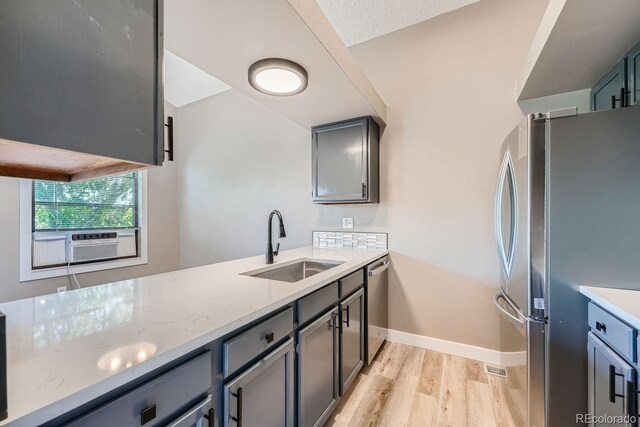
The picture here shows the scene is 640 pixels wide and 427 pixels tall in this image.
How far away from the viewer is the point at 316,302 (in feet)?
4.56

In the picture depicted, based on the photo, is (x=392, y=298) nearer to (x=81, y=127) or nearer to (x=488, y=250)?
(x=488, y=250)

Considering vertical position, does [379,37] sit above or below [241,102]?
above

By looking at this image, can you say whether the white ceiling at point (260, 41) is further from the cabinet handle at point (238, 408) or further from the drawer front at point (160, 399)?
the cabinet handle at point (238, 408)

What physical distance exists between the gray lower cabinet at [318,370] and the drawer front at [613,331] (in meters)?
1.21

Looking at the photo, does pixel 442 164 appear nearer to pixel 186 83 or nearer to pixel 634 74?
pixel 634 74

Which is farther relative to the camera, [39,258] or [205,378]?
[39,258]

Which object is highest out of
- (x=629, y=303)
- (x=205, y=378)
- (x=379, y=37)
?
(x=379, y=37)

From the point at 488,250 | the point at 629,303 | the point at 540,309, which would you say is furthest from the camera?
the point at 488,250

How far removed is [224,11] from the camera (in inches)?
47.6

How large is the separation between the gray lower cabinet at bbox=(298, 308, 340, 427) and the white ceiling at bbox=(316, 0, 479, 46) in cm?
253

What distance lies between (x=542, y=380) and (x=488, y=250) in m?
1.09

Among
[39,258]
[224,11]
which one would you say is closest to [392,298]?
[224,11]

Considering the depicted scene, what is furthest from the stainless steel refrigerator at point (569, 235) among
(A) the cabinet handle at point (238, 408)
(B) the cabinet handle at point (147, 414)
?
(B) the cabinet handle at point (147, 414)

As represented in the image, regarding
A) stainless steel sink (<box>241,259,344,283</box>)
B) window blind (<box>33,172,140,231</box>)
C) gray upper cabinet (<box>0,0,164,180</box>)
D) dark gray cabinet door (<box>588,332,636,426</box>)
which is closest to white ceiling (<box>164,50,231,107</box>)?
window blind (<box>33,172,140,231</box>)
